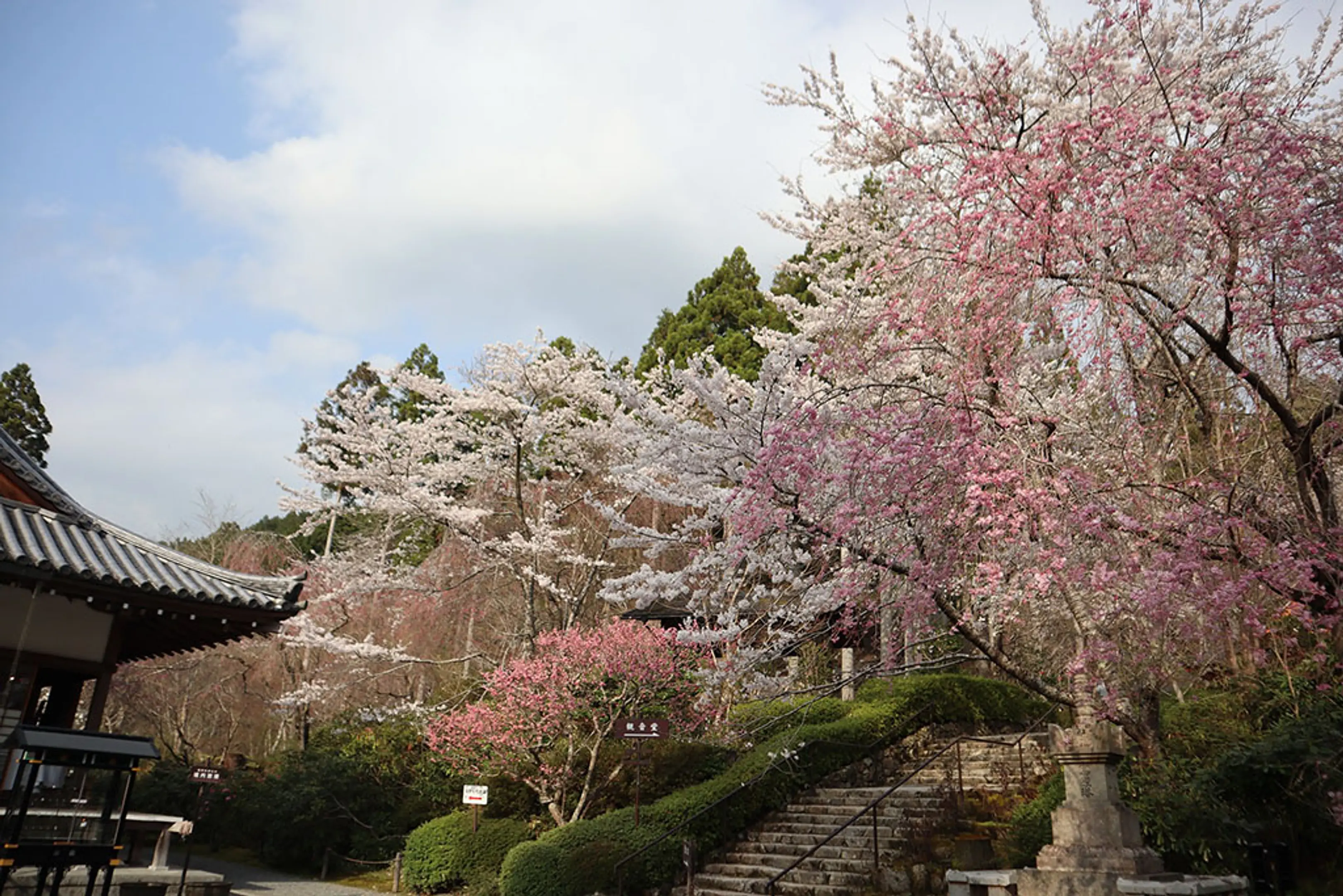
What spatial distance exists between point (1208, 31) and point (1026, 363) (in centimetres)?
298

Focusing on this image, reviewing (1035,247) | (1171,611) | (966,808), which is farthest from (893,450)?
(966,808)

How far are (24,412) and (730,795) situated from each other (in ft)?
74.9

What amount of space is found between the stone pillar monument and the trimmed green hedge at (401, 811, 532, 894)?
29.5 ft

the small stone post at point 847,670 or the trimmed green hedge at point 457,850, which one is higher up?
the small stone post at point 847,670

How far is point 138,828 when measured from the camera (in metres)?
11.6

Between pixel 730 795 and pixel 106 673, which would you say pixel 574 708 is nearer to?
pixel 730 795

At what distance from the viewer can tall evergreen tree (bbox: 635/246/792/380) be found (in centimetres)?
2400

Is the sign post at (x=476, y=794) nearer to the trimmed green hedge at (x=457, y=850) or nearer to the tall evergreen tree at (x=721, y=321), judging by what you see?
the trimmed green hedge at (x=457, y=850)

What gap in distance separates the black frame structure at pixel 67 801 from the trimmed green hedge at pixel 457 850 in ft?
22.5

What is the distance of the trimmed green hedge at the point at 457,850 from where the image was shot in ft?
46.1

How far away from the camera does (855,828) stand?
12.5 meters

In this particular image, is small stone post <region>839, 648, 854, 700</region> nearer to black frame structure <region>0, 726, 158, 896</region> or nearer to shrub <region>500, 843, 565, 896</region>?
shrub <region>500, 843, 565, 896</region>

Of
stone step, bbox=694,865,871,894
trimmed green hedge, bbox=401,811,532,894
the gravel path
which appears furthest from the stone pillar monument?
the gravel path

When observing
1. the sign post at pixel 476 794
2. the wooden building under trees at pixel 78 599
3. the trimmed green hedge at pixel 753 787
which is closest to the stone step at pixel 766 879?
the trimmed green hedge at pixel 753 787
